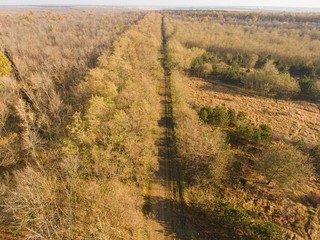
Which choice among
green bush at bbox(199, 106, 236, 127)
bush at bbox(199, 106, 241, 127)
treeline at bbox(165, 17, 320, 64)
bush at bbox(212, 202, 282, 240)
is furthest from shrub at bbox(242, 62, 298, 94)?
bush at bbox(212, 202, 282, 240)

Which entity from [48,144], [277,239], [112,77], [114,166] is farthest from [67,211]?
Result: [112,77]

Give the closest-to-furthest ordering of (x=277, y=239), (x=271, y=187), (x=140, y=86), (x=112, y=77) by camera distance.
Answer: (x=277, y=239), (x=271, y=187), (x=112, y=77), (x=140, y=86)

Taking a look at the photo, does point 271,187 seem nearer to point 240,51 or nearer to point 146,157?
point 146,157

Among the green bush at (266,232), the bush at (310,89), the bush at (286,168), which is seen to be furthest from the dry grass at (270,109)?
the green bush at (266,232)

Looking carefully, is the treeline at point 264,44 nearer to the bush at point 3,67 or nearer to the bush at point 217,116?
the bush at point 217,116

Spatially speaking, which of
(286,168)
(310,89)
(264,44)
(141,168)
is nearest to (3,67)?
(141,168)

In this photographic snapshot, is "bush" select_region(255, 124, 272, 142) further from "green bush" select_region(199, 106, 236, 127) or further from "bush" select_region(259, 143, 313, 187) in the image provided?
"bush" select_region(259, 143, 313, 187)
